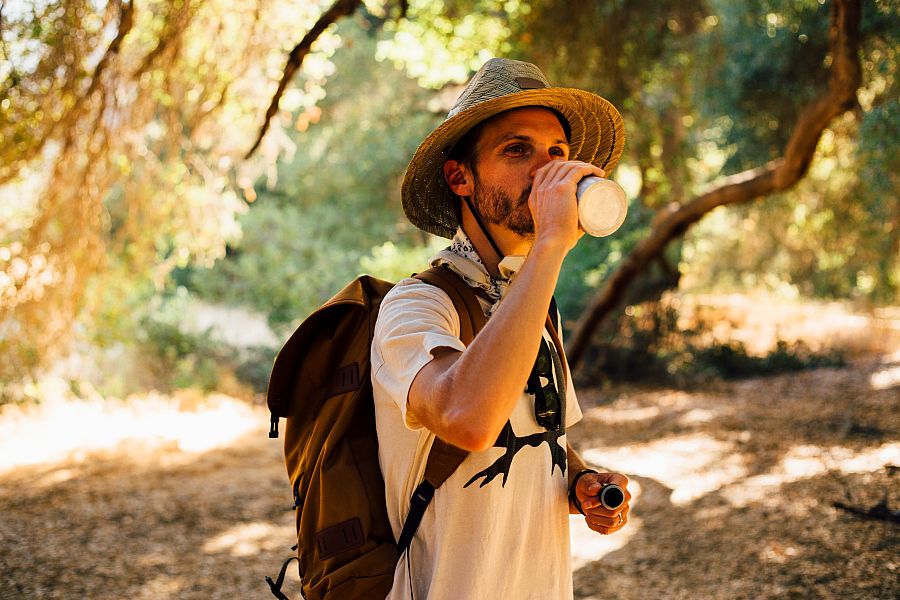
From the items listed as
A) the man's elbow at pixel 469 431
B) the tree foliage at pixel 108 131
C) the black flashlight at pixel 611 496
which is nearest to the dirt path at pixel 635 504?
the tree foliage at pixel 108 131

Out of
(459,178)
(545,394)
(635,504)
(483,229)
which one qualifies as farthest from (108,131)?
(545,394)

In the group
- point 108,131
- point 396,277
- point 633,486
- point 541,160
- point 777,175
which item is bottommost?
point 633,486

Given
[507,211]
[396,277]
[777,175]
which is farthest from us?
Result: [396,277]

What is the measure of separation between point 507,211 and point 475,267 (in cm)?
14

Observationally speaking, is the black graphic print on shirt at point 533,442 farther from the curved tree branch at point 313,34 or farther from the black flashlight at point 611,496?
the curved tree branch at point 313,34

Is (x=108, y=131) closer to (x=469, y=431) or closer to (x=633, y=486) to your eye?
(x=633, y=486)

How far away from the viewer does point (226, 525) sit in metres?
5.81

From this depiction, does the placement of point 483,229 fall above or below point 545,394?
above

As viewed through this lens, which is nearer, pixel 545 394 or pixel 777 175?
pixel 545 394

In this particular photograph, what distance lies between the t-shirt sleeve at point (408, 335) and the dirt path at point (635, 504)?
350cm

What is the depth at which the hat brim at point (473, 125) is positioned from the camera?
177 cm

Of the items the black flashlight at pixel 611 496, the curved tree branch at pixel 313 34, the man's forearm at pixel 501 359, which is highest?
the curved tree branch at pixel 313 34

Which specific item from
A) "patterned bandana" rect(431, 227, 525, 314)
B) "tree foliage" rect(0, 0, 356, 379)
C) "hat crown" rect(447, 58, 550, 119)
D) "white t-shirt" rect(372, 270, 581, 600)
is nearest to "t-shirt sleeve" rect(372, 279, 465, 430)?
"white t-shirt" rect(372, 270, 581, 600)

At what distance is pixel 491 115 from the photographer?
1.78m
